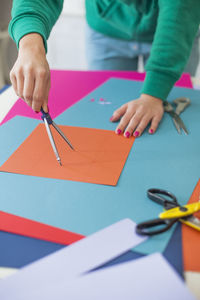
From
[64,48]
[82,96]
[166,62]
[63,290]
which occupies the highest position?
[166,62]

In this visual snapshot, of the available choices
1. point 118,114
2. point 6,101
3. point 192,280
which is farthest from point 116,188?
point 6,101

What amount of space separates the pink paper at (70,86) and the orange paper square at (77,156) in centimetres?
14

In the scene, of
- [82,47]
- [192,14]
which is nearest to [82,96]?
[192,14]

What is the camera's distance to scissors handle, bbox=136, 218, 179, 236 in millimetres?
499

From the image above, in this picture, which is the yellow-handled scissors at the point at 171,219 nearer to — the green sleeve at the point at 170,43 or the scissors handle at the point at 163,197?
the scissors handle at the point at 163,197

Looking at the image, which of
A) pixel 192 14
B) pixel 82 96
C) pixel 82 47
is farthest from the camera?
pixel 82 47

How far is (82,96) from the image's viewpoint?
1062mm

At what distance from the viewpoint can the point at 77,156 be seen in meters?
0.72

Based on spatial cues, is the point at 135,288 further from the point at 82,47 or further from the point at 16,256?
the point at 82,47

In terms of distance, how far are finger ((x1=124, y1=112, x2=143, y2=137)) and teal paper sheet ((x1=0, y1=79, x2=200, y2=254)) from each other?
4 centimetres

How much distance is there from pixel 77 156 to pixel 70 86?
19.7 inches

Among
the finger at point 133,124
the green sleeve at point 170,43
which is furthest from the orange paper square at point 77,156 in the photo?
the green sleeve at point 170,43

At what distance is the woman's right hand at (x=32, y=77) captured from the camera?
0.67m

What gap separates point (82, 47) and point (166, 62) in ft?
6.40
